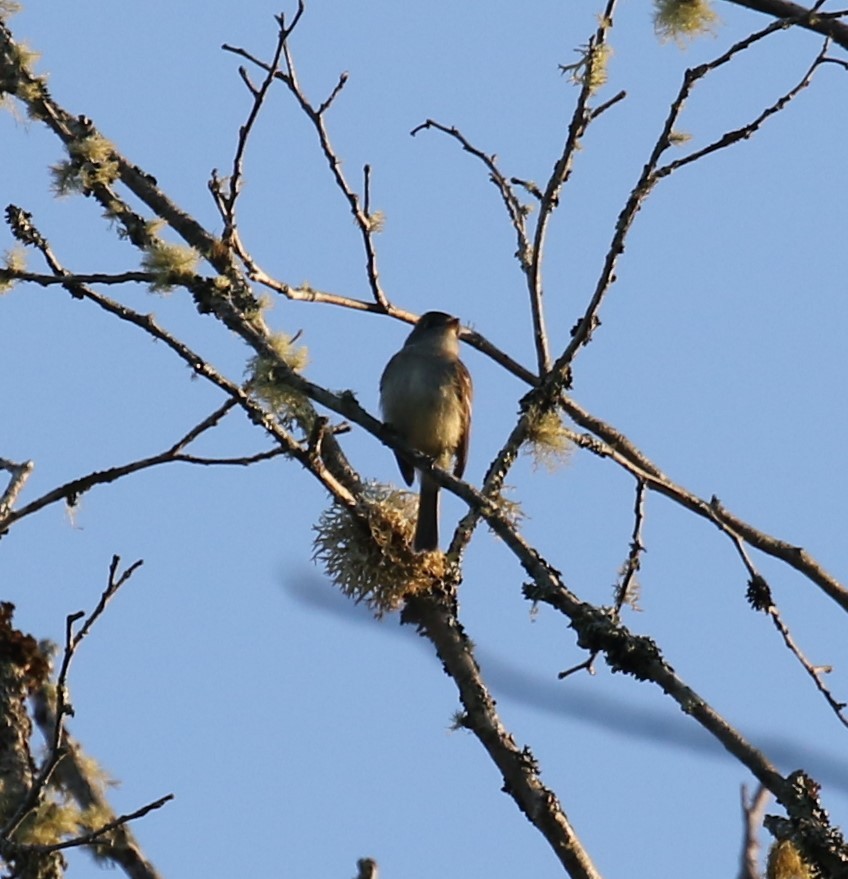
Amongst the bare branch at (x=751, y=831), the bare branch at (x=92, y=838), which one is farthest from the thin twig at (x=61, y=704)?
the bare branch at (x=751, y=831)

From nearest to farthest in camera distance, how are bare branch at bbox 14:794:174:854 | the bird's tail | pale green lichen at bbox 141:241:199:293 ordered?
1. bare branch at bbox 14:794:174:854
2. pale green lichen at bbox 141:241:199:293
3. the bird's tail

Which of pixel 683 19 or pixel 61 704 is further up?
pixel 683 19

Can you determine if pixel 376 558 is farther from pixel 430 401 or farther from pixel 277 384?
pixel 430 401

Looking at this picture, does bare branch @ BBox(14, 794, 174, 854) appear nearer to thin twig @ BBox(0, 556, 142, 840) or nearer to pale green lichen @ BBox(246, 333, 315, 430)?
thin twig @ BBox(0, 556, 142, 840)

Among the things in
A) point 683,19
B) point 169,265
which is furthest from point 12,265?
point 683,19

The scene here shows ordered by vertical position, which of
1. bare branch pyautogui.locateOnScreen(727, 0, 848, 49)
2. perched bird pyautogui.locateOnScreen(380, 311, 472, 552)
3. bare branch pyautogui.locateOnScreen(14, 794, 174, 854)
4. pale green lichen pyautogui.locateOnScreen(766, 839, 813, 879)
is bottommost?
bare branch pyautogui.locateOnScreen(14, 794, 174, 854)

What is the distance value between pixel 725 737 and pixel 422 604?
4.62 feet

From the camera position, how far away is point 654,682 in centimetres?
462

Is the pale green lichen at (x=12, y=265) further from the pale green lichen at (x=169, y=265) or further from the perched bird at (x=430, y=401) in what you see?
the perched bird at (x=430, y=401)

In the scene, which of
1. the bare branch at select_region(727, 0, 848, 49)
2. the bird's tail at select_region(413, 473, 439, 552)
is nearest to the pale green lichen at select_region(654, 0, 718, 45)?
the bare branch at select_region(727, 0, 848, 49)

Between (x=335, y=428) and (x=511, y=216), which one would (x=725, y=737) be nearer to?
(x=335, y=428)

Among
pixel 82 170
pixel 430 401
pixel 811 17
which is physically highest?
pixel 430 401

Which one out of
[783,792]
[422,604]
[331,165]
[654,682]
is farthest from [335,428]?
[783,792]

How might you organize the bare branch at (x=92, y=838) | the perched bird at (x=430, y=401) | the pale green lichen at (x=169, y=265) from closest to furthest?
the bare branch at (x=92, y=838)
the pale green lichen at (x=169, y=265)
the perched bird at (x=430, y=401)
